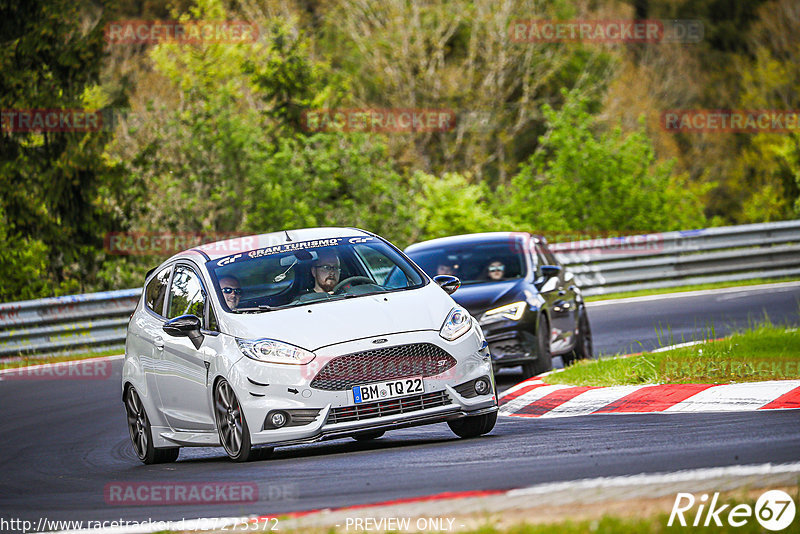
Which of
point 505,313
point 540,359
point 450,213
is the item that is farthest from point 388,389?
point 450,213

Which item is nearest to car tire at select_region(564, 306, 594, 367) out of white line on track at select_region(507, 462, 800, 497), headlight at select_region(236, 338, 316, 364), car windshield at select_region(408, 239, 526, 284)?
car windshield at select_region(408, 239, 526, 284)

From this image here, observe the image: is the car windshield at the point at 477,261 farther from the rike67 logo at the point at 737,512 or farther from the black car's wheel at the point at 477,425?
the rike67 logo at the point at 737,512

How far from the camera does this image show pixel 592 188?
31.1m

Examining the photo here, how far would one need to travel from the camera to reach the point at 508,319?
1380cm

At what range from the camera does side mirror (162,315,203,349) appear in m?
9.75

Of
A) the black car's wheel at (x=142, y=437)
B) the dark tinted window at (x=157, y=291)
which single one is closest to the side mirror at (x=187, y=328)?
the dark tinted window at (x=157, y=291)

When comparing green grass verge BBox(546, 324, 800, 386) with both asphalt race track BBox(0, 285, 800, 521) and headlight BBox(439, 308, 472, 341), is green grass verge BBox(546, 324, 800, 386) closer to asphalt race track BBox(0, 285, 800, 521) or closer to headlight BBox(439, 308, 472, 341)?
asphalt race track BBox(0, 285, 800, 521)

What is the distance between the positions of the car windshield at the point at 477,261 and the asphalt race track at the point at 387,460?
4.03 metres

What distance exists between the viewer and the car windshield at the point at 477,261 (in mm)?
14945

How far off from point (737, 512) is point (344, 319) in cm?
419

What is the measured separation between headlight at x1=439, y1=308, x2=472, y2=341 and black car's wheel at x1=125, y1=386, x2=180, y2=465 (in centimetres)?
274

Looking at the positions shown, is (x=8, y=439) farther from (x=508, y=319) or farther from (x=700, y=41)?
(x=700, y=41)

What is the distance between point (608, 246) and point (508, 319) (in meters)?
11.0

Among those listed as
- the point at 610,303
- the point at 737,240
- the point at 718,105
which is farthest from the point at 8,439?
the point at 718,105
